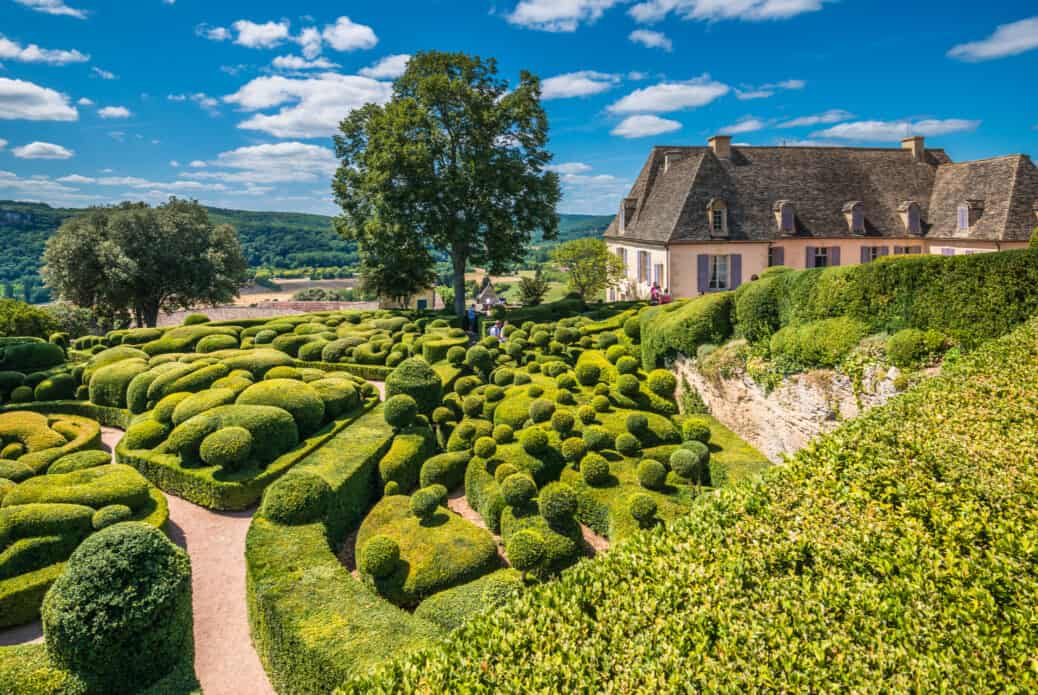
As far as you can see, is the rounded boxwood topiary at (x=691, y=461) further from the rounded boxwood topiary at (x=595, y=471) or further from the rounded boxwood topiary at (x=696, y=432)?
the rounded boxwood topiary at (x=595, y=471)

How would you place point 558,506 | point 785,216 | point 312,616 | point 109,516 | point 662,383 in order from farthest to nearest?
point 785,216 < point 662,383 < point 109,516 < point 558,506 < point 312,616

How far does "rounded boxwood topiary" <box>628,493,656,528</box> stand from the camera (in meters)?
13.2

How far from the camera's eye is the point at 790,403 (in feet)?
50.7

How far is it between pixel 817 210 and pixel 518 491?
28384mm

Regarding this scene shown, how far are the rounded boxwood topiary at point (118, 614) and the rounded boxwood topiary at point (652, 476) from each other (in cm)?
1049

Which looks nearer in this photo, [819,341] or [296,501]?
[296,501]

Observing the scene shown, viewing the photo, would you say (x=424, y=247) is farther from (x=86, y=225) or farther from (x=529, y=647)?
(x=529, y=647)

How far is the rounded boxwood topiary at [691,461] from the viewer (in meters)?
14.9

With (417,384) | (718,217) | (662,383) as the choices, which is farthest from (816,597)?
(718,217)

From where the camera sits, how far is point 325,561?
11.9 metres

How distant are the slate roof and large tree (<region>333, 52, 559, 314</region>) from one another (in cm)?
865

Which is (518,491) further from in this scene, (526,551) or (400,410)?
(400,410)

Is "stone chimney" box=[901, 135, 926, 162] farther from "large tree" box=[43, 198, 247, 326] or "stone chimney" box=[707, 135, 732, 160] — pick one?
"large tree" box=[43, 198, 247, 326]

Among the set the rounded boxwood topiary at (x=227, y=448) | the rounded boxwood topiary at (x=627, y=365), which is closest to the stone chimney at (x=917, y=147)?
the rounded boxwood topiary at (x=627, y=365)
